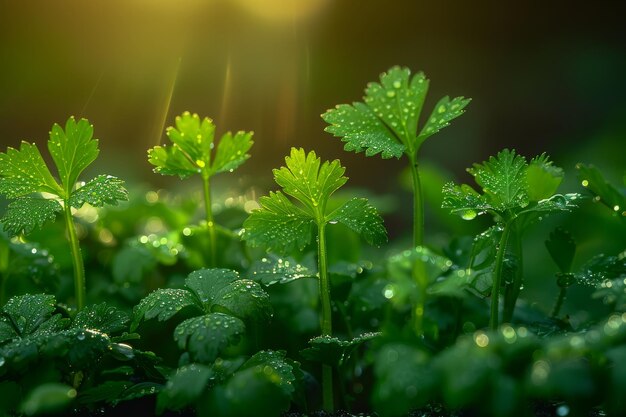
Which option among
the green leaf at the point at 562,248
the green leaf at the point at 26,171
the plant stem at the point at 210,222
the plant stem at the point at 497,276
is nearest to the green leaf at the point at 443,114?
the plant stem at the point at 497,276

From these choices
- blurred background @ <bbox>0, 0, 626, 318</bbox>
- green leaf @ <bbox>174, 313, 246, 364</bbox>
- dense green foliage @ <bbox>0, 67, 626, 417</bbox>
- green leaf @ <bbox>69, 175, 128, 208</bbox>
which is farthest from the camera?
blurred background @ <bbox>0, 0, 626, 318</bbox>

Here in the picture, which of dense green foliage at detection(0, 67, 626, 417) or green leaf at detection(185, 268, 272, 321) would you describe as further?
green leaf at detection(185, 268, 272, 321)

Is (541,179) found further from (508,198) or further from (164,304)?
(164,304)

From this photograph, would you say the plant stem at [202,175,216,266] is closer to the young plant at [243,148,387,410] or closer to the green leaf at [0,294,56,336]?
the young plant at [243,148,387,410]

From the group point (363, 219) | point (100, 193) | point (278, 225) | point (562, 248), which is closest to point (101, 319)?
point (100, 193)

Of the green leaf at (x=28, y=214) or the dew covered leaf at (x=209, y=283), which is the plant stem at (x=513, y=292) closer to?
Result: the dew covered leaf at (x=209, y=283)

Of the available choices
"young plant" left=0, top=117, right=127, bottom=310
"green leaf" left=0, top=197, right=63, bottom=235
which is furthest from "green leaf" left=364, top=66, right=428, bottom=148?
"green leaf" left=0, top=197, right=63, bottom=235

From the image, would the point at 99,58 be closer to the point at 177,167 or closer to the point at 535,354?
the point at 177,167

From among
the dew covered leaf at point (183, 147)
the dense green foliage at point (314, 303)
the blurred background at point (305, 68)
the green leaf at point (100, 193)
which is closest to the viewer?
Result: the dense green foliage at point (314, 303)
